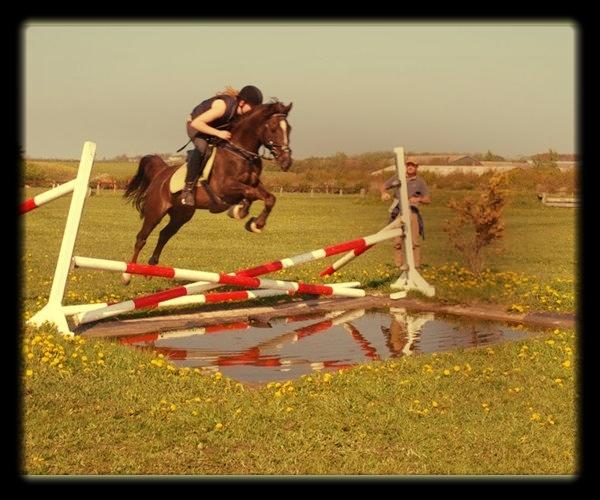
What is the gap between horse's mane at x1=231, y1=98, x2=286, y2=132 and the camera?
10.1 meters

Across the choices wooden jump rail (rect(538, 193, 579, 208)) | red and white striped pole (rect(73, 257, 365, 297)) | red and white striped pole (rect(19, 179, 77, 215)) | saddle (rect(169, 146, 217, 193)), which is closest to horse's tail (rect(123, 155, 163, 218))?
saddle (rect(169, 146, 217, 193))

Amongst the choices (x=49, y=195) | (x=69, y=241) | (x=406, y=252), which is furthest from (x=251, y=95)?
(x=406, y=252)

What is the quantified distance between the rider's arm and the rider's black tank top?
0.13 ft

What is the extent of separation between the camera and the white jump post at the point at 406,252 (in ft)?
44.3

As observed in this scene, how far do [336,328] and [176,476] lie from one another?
604 cm

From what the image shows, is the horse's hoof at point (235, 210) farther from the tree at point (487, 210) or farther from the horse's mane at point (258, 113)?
the tree at point (487, 210)

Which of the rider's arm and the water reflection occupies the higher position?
the rider's arm

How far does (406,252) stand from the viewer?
44.8 ft

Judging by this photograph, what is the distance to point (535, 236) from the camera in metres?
28.5

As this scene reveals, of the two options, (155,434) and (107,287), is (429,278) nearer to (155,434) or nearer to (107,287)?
(107,287)

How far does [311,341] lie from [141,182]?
3.21 m

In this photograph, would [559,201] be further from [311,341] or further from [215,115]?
[215,115]

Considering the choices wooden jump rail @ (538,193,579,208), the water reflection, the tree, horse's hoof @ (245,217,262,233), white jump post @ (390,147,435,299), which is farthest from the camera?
wooden jump rail @ (538,193,579,208)

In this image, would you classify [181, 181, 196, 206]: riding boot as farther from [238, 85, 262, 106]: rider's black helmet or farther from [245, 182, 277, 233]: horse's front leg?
[238, 85, 262, 106]: rider's black helmet
